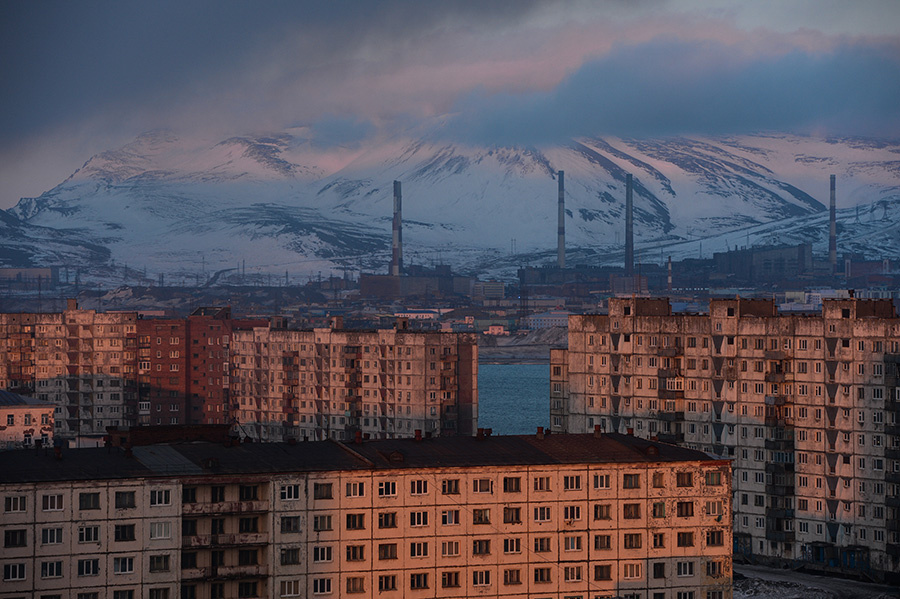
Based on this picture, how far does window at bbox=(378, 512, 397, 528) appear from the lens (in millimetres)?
35275

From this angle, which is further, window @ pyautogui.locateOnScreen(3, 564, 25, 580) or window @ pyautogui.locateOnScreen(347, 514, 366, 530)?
window @ pyautogui.locateOnScreen(347, 514, 366, 530)

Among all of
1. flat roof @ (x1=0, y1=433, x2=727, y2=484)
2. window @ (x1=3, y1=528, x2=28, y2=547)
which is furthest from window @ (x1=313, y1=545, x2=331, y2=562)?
window @ (x1=3, y1=528, x2=28, y2=547)

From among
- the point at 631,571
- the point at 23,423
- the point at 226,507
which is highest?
the point at 226,507

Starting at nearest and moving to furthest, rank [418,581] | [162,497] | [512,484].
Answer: [162,497], [418,581], [512,484]

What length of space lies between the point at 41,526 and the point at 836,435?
32.3 metres

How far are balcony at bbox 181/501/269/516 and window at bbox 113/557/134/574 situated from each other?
1532 mm

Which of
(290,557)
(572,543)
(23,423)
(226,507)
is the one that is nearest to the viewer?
(226,507)

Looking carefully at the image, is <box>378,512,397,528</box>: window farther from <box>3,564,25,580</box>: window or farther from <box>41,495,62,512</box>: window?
<box>3,564,25,580</box>: window

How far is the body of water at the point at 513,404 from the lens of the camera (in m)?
114

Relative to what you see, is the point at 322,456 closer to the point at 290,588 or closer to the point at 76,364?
the point at 290,588

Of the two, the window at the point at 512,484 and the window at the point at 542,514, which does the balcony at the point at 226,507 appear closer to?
the window at the point at 512,484

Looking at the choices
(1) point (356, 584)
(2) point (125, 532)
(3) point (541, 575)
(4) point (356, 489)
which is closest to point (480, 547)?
(3) point (541, 575)

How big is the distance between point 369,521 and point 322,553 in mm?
1254

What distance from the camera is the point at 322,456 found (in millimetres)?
36656
